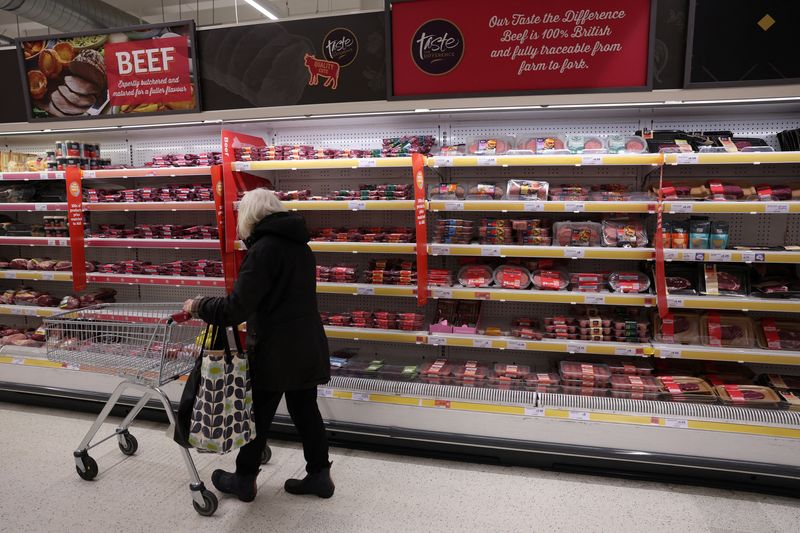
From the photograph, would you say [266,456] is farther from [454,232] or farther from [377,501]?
[454,232]

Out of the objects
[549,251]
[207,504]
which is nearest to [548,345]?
[549,251]

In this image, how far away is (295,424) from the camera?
2.87 m

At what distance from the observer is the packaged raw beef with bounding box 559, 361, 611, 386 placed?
3429 mm

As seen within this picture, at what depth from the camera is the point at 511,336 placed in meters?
3.58

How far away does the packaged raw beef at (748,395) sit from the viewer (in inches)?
122

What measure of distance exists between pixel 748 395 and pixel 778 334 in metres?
0.46

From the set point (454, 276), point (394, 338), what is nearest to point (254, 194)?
point (394, 338)

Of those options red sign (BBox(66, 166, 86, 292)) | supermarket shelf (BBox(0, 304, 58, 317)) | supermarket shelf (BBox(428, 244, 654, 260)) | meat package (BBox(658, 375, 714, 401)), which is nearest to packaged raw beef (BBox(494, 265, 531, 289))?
supermarket shelf (BBox(428, 244, 654, 260))

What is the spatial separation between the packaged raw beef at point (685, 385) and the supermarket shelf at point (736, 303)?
529 millimetres

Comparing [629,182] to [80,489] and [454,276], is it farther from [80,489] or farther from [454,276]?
[80,489]

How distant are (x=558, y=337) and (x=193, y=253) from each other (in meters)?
3.41

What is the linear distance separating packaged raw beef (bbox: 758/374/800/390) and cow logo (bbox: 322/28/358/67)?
3.57m

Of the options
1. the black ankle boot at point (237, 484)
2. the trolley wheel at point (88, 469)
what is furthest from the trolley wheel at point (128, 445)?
the black ankle boot at point (237, 484)

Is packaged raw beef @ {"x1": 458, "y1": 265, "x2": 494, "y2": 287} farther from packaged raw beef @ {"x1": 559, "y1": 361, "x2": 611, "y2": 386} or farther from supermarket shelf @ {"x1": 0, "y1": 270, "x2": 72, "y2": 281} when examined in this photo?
supermarket shelf @ {"x1": 0, "y1": 270, "x2": 72, "y2": 281}
